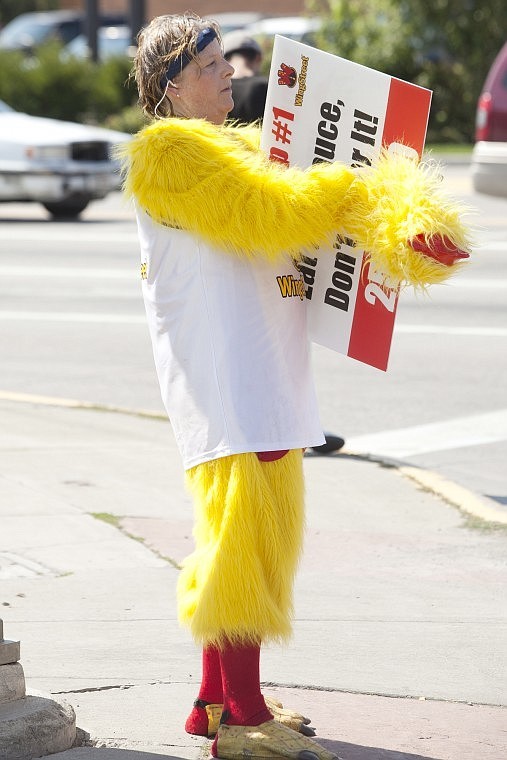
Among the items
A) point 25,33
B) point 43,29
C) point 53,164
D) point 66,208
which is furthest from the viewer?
point 43,29

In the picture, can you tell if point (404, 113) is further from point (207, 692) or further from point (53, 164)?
point (53, 164)

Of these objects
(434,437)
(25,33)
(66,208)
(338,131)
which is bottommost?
(25,33)

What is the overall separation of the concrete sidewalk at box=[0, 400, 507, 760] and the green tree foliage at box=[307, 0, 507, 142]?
24379 mm

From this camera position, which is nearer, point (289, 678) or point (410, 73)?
point (289, 678)

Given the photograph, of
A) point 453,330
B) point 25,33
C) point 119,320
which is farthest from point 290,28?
point 453,330

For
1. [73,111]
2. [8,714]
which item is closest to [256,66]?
[8,714]

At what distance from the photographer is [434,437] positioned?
815 centimetres

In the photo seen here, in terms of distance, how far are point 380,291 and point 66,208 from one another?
16781mm

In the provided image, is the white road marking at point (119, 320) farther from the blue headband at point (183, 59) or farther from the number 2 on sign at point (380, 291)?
the blue headband at point (183, 59)

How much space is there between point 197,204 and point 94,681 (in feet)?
5.09

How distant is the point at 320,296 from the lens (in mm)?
3873

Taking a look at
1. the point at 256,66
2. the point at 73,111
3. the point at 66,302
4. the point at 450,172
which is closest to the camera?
the point at 256,66

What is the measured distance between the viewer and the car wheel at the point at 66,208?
20219mm

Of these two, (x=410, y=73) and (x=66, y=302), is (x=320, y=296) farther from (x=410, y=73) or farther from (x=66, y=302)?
(x=410, y=73)
